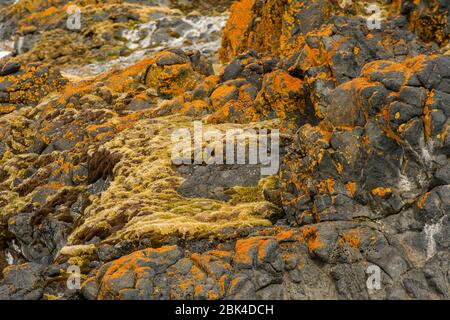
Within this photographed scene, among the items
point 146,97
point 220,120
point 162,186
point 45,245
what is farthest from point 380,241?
point 146,97

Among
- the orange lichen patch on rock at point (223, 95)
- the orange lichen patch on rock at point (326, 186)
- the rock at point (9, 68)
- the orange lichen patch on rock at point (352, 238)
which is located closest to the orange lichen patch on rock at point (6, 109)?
the rock at point (9, 68)

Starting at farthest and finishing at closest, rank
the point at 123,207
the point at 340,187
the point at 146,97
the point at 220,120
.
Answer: the point at 146,97 < the point at 220,120 < the point at 123,207 < the point at 340,187

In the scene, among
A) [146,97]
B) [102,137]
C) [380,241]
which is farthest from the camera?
[146,97]

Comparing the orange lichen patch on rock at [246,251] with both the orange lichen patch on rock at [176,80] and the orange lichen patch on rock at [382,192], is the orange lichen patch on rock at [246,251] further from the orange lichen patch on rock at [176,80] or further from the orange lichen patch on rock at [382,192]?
the orange lichen patch on rock at [176,80]

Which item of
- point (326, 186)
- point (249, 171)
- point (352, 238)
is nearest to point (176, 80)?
point (249, 171)

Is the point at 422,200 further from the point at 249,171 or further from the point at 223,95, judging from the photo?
the point at 223,95

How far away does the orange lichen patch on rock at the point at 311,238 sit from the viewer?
22.2 metres

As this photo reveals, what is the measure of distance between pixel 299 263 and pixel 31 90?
45255 mm
